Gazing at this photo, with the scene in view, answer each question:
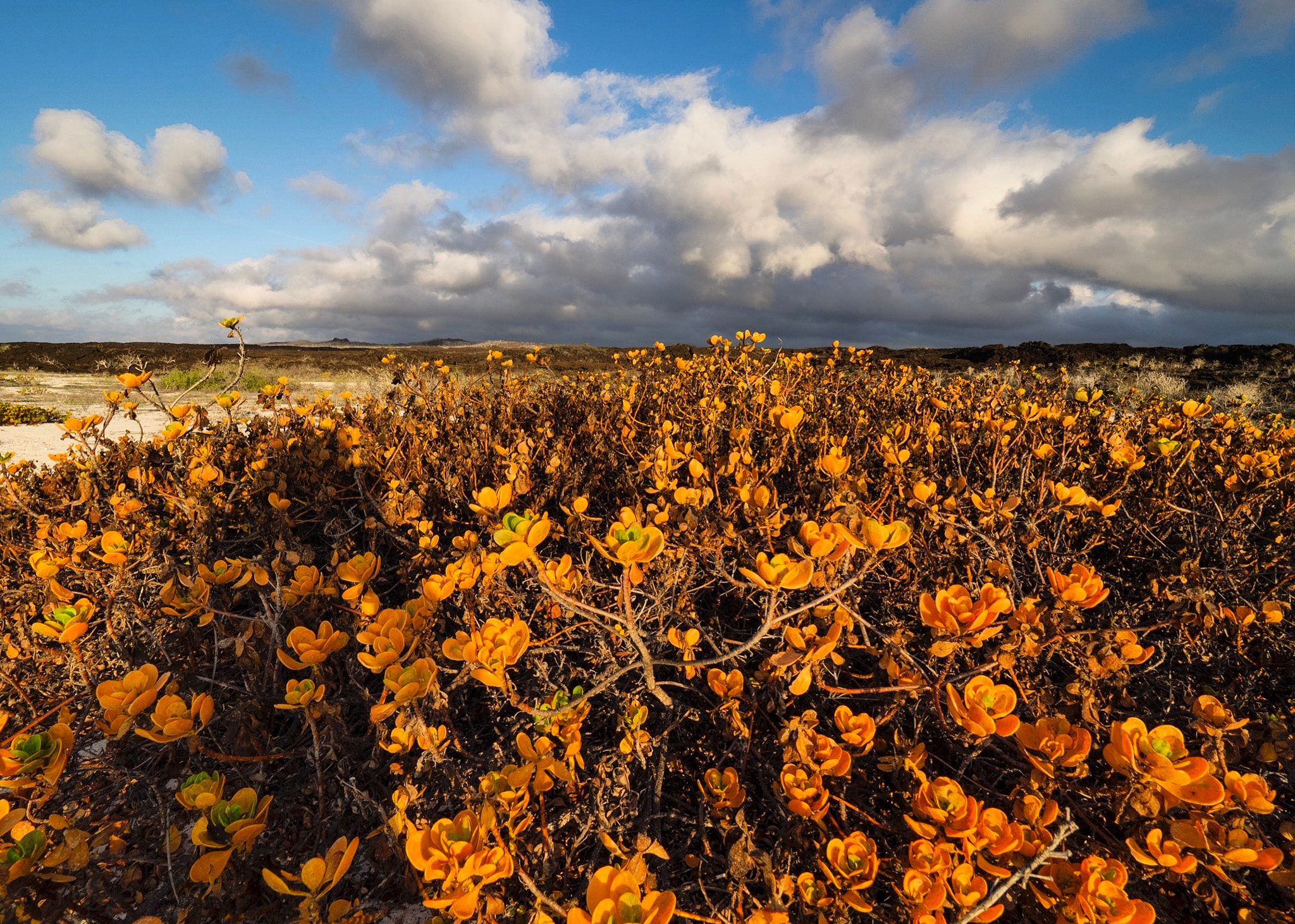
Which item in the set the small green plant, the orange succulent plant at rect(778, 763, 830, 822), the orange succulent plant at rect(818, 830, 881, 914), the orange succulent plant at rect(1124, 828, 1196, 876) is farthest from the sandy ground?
the orange succulent plant at rect(1124, 828, 1196, 876)

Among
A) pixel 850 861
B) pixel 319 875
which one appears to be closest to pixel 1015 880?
pixel 850 861

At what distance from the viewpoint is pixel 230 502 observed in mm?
2506

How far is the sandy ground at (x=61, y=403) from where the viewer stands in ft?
17.3

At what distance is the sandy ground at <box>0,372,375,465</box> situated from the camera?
5.27 m

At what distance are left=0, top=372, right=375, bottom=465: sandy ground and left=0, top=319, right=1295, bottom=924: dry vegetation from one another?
150 cm

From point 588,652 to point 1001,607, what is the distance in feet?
3.70

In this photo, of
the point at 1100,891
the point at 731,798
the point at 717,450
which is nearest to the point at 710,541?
the point at 731,798

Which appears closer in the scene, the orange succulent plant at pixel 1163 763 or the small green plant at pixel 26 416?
the orange succulent plant at pixel 1163 763

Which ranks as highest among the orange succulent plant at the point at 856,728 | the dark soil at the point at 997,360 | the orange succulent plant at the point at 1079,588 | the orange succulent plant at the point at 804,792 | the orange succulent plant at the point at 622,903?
the dark soil at the point at 997,360

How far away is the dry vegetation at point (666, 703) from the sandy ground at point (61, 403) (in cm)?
150

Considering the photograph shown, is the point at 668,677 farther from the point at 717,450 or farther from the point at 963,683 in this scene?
the point at 717,450

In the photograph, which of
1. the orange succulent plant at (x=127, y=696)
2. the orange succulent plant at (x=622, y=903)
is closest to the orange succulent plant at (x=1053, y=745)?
the orange succulent plant at (x=622, y=903)

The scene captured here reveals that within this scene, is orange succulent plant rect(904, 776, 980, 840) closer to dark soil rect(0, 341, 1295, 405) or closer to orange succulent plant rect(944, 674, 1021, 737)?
orange succulent plant rect(944, 674, 1021, 737)

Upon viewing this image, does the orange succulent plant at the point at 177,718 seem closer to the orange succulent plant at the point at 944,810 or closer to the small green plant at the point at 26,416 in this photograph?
the orange succulent plant at the point at 944,810
